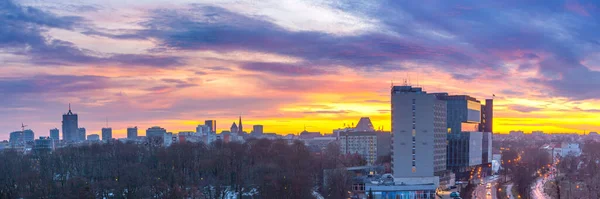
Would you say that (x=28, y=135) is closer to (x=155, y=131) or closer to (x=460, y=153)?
(x=155, y=131)

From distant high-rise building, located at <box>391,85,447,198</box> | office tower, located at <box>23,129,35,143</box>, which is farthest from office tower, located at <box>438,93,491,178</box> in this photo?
office tower, located at <box>23,129,35,143</box>

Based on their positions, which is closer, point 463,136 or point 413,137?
point 413,137

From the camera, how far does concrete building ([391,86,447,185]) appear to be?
2176 inches

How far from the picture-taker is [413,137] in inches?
2191

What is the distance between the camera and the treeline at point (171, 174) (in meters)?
42.5

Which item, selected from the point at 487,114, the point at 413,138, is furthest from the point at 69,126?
the point at 413,138

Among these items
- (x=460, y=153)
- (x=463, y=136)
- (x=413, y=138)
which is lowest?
(x=460, y=153)

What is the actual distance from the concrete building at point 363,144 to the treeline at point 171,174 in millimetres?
30576

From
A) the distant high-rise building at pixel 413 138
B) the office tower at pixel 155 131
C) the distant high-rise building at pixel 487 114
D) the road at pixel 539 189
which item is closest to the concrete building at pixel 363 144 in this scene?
the distant high-rise building at pixel 487 114

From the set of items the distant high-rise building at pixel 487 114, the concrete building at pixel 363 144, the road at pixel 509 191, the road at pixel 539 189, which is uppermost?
the distant high-rise building at pixel 487 114

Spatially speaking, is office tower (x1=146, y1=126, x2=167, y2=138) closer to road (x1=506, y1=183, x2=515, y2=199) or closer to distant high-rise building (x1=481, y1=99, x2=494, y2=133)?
distant high-rise building (x1=481, y1=99, x2=494, y2=133)

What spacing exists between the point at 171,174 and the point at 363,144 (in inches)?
2185

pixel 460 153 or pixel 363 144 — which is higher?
pixel 460 153

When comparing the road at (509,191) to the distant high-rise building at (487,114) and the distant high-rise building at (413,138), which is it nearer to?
the distant high-rise building at (413,138)
